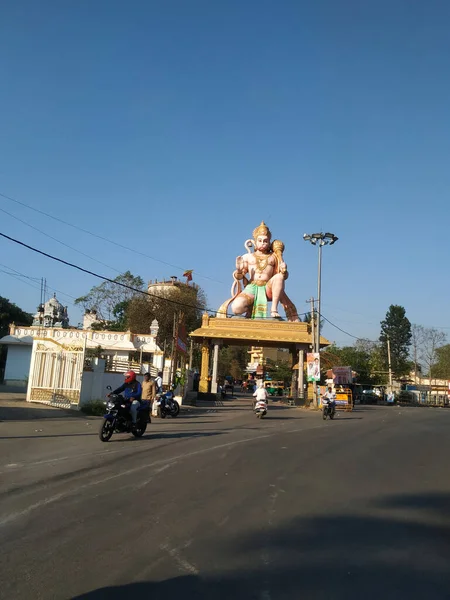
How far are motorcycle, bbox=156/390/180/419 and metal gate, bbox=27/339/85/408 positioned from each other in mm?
3084

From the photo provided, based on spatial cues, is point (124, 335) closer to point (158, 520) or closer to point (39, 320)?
point (39, 320)

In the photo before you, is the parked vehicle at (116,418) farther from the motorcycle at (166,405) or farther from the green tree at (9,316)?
the green tree at (9,316)

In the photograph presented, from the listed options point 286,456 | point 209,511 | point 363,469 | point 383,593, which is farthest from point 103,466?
point 383,593

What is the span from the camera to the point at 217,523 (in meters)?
5.89

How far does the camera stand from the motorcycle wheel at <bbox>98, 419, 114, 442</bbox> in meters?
12.1

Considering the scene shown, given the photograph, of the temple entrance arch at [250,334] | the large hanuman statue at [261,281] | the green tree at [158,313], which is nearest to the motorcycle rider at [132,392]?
the temple entrance arch at [250,334]

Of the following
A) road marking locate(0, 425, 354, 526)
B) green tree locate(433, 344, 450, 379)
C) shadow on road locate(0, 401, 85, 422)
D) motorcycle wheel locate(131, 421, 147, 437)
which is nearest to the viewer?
road marking locate(0, 425, 354, 526)

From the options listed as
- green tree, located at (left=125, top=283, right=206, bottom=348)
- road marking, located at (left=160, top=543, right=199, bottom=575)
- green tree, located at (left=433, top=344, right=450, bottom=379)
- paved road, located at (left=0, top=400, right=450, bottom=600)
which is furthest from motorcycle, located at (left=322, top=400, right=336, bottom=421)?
green tree, located at (left=433, top=344, right=450, bottom=379)

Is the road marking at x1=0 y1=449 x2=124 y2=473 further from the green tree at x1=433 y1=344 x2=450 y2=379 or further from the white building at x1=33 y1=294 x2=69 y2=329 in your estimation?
the green tree at x1=433 y1=344 x2=450 y2=379

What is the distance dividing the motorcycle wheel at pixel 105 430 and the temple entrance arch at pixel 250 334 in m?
27.2

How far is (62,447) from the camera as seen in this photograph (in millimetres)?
11141

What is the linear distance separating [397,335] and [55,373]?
72.8 metres

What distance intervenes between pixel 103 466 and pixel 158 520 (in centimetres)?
346

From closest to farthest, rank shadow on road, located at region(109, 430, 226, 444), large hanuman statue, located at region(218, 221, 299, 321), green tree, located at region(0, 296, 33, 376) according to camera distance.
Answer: shadow on road, located at region(109, 430, 226, 444) → large hanuman statue, located at region(218, 221, 299, 321) → green tree, located at region(0, 296, 33, 376)
